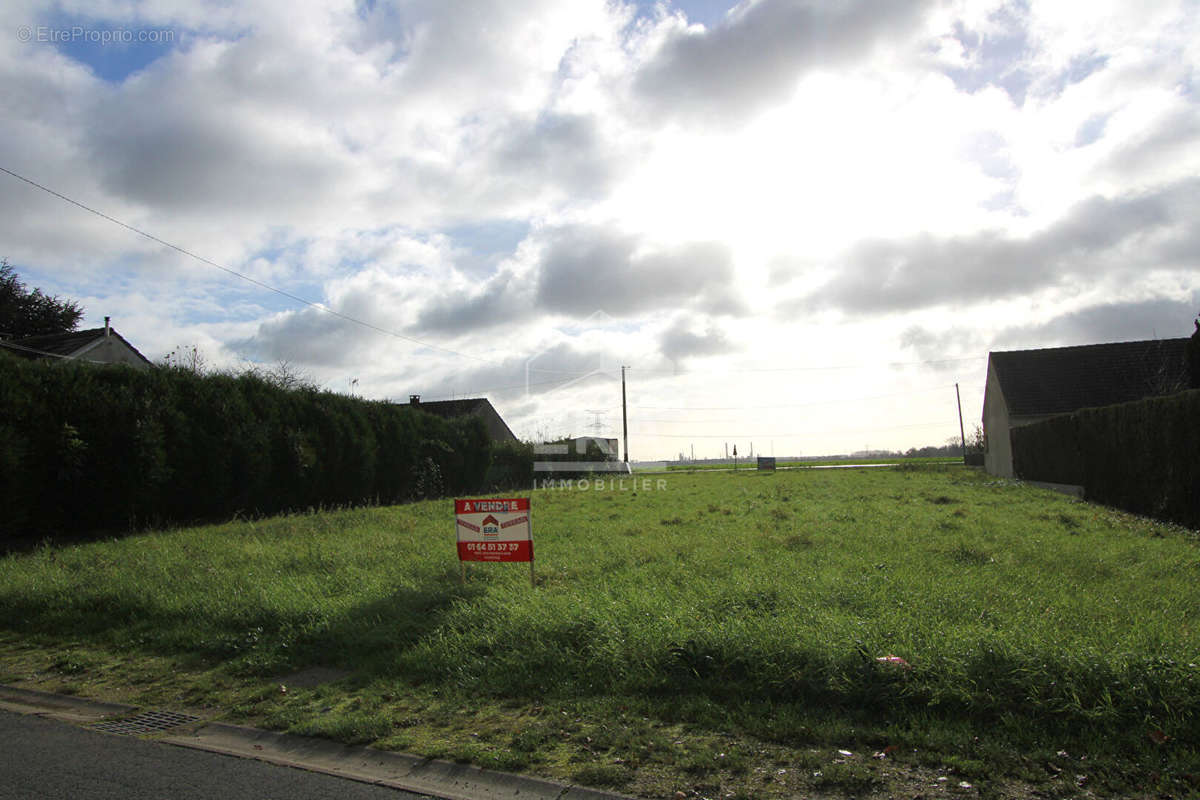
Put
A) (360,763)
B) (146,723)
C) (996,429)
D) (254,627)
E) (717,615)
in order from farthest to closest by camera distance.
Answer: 1. (996,429)
2. (254,627)
3. (717,615)
4. (146,723)
5. (360,763)

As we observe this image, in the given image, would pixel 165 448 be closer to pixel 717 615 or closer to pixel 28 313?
pixel 717 615

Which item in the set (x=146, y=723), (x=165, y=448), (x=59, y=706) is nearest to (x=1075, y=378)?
(x=165, y=448)

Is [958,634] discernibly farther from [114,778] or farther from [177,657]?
[177,657]

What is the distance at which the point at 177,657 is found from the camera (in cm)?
620

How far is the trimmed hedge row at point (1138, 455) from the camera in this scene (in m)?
12.5

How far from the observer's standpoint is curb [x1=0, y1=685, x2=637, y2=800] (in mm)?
3615

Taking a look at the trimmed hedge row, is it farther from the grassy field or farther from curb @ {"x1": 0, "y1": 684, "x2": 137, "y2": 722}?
curb @ {"x1": 0, "y1": 684, "x2": 137, "y2": 722}

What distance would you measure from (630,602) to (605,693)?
1.47m

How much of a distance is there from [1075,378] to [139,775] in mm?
39290

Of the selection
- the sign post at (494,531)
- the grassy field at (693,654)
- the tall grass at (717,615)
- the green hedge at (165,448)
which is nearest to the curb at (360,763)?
the grassy field at (693,654)

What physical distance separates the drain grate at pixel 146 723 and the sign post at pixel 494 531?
128 inches

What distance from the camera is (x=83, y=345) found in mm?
25922

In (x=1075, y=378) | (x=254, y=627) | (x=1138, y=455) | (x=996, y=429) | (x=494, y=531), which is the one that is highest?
(x=1075, y=378)

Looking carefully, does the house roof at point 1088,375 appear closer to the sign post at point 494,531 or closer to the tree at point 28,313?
the sign post at point 494,531
